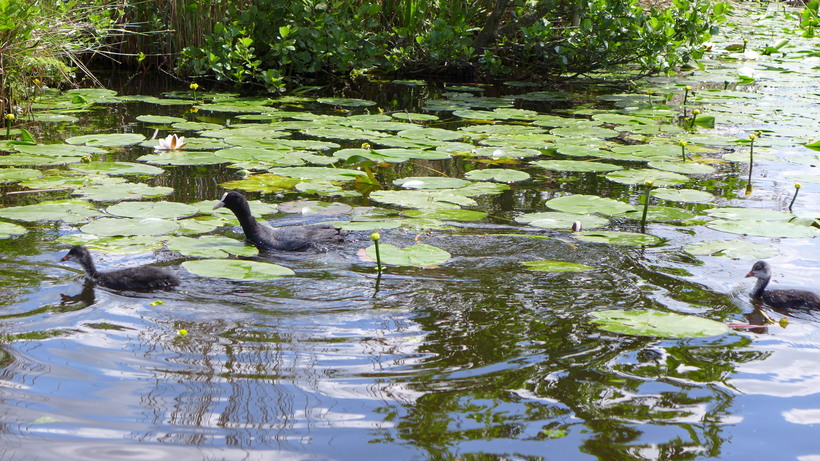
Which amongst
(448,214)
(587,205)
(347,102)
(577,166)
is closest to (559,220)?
(587,205)

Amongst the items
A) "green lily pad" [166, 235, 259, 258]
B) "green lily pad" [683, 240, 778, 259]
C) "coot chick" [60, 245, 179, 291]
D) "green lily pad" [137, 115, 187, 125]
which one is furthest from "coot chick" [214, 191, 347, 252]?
"green lily pad" [137, 115, 187, 125]

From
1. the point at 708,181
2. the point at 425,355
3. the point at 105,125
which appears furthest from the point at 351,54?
the point at 425,355

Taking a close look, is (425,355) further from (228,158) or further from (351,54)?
(351,54)

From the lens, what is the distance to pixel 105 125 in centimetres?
870

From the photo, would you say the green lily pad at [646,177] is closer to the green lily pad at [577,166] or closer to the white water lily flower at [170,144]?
the green lily pad at [577,166]

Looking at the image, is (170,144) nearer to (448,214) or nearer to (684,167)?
(448,214)

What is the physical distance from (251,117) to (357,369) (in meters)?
6.05

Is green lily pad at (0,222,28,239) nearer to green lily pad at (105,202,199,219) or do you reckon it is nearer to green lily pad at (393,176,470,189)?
green lily pad at (105,202,199,219)

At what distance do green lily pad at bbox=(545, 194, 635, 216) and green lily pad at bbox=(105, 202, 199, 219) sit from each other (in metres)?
2.58

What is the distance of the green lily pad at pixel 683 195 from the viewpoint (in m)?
6.09

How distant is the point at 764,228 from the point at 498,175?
2184mm

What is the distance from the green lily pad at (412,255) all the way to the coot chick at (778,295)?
67.1 inches

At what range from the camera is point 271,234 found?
5.13m

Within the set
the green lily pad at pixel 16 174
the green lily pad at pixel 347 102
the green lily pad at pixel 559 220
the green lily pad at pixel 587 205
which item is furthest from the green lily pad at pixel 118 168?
the green lily pad at pixel 347 102
